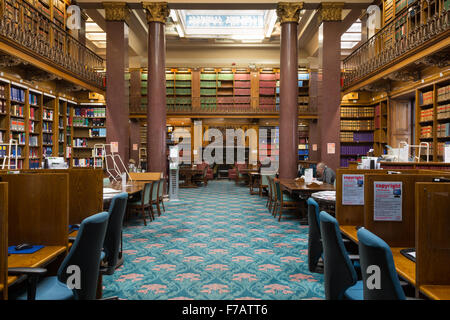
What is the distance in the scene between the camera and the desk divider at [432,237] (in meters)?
1.50

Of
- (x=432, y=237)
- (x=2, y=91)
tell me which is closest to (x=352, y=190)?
(x=432, y=237)

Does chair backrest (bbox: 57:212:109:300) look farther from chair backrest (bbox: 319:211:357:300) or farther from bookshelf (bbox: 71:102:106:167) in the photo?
bookshelf (bbox: 71:102:106:167)

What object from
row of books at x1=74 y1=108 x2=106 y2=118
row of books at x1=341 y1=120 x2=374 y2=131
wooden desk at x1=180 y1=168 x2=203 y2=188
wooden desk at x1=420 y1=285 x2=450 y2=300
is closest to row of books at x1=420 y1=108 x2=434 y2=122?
row of books at x1=341 y1=120 x2=374 y2=131

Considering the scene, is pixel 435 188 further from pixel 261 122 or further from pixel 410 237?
pixel 261 122

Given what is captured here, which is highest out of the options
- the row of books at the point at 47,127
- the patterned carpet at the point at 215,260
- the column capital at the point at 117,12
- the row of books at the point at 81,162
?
the column capital at the point at 117,12

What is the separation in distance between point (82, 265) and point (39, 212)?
2.11 ft

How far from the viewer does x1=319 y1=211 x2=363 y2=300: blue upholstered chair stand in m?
1.82

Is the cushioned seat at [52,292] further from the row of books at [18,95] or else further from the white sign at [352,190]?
the row of books at [18,95]

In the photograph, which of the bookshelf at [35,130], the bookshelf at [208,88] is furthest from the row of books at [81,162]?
the bookshelf at [208,88]

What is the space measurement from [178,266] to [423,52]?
6511mm

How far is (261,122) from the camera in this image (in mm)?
15320

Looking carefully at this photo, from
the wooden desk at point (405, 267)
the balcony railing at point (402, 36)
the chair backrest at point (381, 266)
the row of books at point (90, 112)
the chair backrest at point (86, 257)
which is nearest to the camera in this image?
the chair backrest at point (381, 266)

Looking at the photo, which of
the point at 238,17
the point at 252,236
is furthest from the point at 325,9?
the point at 252,236

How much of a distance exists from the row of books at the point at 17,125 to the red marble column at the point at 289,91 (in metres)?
6.94
